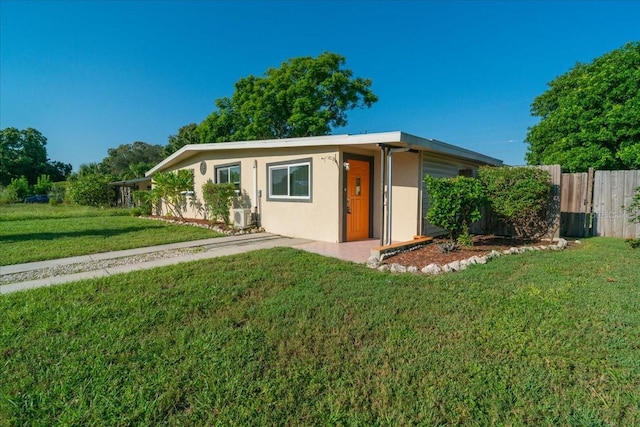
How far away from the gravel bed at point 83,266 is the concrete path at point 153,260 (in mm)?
164

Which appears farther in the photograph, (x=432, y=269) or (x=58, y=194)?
(x=58, y=194)

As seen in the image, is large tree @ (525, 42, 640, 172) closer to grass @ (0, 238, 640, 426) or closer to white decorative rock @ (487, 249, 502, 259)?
white decorative rock @ (487, 249, 502, 259)

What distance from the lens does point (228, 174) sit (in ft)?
37.6

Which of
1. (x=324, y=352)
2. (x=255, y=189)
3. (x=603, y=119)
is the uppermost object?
(x=603, y=119)

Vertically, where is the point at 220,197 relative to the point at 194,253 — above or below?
above

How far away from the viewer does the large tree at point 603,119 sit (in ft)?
38.3

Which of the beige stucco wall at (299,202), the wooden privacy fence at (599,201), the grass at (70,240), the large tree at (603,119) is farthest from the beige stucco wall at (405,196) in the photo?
the large tree at (603,119)

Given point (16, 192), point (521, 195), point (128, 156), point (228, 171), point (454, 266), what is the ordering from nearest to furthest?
1. point (454, 266)
2. point (521, 195)
3. point (228, 171)
4. point (16, 192)
5. point (128, 156)

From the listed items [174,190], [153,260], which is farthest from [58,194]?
[153,260]

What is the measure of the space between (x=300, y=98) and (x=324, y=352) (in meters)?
21.6

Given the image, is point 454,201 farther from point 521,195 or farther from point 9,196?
point 9,196

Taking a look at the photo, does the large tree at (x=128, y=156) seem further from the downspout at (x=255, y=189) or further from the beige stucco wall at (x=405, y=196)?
the beige stucco wall at (x=405, y=196)

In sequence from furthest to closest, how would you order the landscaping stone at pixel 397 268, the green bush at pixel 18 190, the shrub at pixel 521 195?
the green bush at pixel 18 190 < the shrub at pixel 521 195 < the landscaping stone at pixel 397 268

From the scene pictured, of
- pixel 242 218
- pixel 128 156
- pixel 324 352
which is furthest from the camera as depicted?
pixel 128 156
